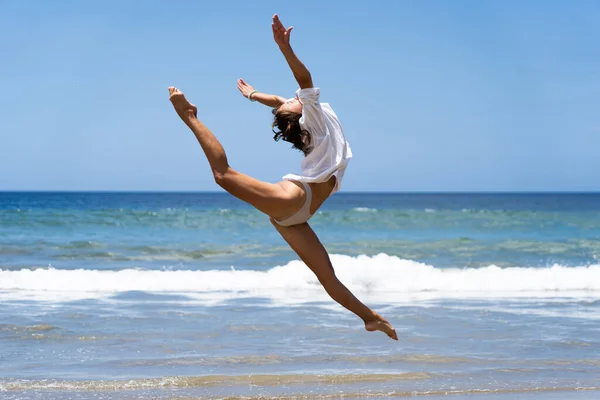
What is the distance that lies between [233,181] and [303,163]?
29.2 inches

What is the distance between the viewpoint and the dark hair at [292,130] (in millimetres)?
5496

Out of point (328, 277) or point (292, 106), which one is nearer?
point (292, 106)

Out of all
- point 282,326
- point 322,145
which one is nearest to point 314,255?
point 322,145

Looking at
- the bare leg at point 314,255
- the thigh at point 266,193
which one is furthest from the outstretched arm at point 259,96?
the bare leg at point 314,255

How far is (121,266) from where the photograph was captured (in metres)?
18.6

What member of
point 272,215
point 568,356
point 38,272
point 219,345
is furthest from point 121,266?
point 272,215

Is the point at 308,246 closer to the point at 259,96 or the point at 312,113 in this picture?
the point at 312,113

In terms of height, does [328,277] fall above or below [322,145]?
below

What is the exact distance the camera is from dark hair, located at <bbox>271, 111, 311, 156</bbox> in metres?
5.50

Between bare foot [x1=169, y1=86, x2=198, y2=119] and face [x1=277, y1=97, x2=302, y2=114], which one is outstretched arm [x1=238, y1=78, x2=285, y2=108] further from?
bare foot [x1=169, y1=86, x2=198, y2=119]

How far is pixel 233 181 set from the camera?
500 cm

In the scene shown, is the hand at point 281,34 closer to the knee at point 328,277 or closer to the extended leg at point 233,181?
the extended leg at point 233,181

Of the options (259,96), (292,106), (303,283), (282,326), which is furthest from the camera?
(303,283)

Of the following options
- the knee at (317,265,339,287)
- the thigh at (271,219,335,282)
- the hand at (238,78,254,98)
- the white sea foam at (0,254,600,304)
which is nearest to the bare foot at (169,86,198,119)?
the hand at (238,78,254,98)
